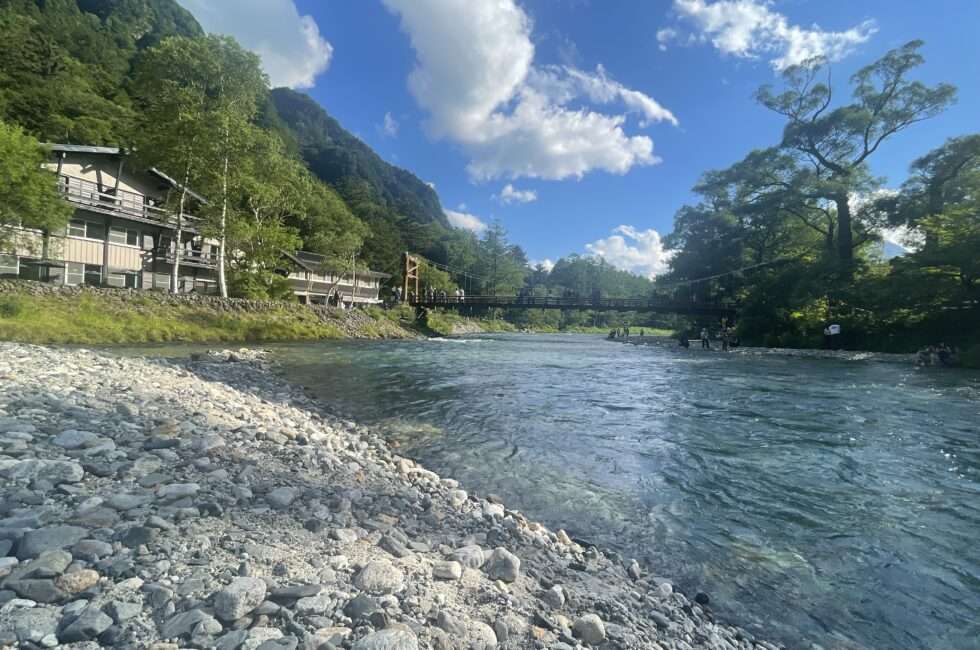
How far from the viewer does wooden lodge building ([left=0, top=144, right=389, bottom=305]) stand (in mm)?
23328

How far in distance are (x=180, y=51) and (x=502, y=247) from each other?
82331 millimetres

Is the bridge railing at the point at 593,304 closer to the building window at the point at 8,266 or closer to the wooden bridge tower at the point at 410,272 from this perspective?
the wooden bridge tower at the point at 410,272

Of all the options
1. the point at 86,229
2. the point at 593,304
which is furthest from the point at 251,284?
the point at 593,304

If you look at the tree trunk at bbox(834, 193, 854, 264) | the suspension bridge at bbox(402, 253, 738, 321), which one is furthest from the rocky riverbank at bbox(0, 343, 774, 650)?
the suspension bridge at bbox(402, 253, 738, 321)

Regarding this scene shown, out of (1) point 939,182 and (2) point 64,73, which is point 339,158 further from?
(1) point 939,182

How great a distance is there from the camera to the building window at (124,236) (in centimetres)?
2781

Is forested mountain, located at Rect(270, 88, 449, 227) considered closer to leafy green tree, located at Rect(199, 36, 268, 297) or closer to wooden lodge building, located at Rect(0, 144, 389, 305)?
wooden lodge building, located at Rect(0, 144, 389, 305)

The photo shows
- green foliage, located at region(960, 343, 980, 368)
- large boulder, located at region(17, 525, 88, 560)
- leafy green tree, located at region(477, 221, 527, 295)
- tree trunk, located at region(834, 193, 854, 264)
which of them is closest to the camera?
large boulder, located at region(17, 525, 88, 560)

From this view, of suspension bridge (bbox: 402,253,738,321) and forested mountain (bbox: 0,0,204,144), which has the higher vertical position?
forested mountain (bbox: 0,0,204,144)

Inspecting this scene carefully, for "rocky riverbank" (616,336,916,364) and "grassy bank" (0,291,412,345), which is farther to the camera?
"rocky riverbank" (616,336,916,364)

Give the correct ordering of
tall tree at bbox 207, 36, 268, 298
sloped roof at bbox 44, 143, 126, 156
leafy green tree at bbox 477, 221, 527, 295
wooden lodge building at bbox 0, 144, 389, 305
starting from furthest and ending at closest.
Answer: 1. leafy green tree at bbox 477, 221, 527, 295
2. tall tree at bbox 207, 36, 268, 298
3. sloped roof at bbox 44, 143, 126, 156
4. wooden lodge building at bbox 0, 144, 389, 305

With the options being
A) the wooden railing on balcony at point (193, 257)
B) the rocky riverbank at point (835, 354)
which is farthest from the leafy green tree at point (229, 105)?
the rocky riverbank at point (835, 354)

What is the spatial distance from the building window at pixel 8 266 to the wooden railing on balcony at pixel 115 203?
4265 mm

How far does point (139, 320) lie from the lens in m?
20.4
